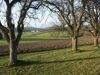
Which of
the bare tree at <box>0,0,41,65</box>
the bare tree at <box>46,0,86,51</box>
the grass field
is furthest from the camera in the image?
the grass field

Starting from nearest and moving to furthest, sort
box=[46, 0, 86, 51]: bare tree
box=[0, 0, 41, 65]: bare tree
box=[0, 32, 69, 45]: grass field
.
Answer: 1. box=[0, 0, 41, 65]: bare tree
2. box=[46, 0, 86, 51]: bare tree
3. box=[0, 32, 69, 45]: grass field

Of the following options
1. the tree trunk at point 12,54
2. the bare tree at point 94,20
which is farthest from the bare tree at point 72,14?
the tree trunk at point 12,54

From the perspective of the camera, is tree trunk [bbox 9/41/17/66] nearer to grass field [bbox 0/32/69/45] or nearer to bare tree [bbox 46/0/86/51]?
bare tree [bbox 46/0/86/51]

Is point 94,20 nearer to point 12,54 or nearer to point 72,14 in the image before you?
point 72,14

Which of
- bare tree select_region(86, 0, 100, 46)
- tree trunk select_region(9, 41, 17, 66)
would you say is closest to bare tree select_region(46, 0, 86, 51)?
bare tree select_region(86, 0, 100, 46)

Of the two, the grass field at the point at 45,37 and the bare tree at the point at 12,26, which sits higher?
the bare tree at the point at 12,26

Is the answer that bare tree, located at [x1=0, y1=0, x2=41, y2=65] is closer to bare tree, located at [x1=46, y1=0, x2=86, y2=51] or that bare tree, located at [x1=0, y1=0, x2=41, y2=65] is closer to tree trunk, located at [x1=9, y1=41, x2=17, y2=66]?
tree trunk, located at [x1=9, y1=41, x2=17, y2=66]

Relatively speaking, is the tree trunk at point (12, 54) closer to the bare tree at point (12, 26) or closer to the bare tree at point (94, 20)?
the bare tree at point (12, 26)

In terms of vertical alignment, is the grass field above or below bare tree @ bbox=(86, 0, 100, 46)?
below

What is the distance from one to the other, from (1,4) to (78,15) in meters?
13.3

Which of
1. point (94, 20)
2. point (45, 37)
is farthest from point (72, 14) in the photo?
point (45, 37)

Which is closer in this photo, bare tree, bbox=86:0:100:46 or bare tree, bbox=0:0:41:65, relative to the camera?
bare tree, bbox=0:0:41:65

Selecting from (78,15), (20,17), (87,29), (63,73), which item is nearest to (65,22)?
(78,15)

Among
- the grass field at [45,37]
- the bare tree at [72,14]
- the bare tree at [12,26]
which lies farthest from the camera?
the grass field at [45,37]
